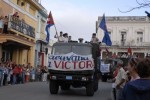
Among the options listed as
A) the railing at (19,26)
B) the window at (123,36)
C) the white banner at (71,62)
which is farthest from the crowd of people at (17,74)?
the window at (123,36)

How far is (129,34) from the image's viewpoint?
69.4 metres

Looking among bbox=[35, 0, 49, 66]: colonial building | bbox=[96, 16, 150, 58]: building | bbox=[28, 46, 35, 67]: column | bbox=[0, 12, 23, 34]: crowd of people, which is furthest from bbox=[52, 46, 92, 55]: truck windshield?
bbox=[96, 16, 150, 58]: building

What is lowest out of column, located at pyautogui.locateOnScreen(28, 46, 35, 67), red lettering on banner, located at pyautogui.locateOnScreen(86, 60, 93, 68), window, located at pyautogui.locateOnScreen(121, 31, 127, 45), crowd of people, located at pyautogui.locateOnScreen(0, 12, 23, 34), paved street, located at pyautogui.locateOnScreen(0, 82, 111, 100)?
paved street, located at pyautogui.locateOnScreen(0, 82, 111, 100)

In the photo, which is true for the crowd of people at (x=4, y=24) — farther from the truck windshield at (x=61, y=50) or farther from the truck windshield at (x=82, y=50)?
the truck windshield at (x=82, y=50)

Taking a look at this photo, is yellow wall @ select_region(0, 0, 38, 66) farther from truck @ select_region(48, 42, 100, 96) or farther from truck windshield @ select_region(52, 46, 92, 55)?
truck @ select_region(48, 42, 100, 96)

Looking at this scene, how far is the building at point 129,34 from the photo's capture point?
68.2 metres

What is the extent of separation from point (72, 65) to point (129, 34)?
50299mm

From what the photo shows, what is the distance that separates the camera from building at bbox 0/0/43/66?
108 feet

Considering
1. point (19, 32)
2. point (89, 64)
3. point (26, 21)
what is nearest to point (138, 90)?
point (89, 64)

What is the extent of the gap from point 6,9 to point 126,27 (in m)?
37.4

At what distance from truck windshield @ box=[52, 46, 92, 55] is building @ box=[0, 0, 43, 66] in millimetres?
10765

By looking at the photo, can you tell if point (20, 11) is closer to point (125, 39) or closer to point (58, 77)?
point (58, 77)

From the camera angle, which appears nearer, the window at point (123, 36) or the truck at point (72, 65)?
the truck at point (72, 65)

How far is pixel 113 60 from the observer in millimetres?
43531
